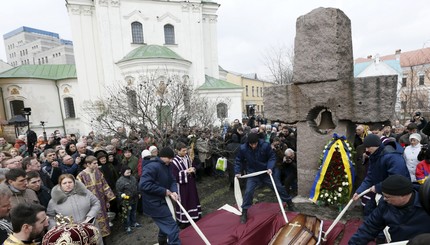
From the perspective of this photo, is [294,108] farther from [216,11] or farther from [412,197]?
[216,11]

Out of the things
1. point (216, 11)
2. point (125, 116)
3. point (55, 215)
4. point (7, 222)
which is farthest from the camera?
point (216, 11)

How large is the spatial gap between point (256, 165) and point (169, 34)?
23.1 m

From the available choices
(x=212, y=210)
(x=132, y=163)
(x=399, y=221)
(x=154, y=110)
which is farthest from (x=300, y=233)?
(x=154, y=110)

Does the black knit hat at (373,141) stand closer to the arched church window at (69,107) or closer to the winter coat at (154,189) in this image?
the winter coat at (154,189)

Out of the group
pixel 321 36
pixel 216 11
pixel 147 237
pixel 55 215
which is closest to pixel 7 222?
pixel 55 215

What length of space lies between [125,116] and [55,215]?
584cm

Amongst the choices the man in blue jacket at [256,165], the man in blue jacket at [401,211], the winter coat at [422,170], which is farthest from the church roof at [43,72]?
the man in blue jacket at [401,211]

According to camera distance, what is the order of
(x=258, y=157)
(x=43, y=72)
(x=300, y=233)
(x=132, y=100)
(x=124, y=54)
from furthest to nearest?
1. (x=43, y=72)
2. (x=124, y=54)
3. (x=132, y=100)
4. (x=258, y=157)
5. (x=300, y=233)

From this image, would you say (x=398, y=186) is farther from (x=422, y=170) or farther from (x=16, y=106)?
(x=16, y=106)

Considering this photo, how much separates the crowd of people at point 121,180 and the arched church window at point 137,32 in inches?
695

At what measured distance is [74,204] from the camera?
3750 mm

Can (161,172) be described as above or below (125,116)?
below

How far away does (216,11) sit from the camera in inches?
1097

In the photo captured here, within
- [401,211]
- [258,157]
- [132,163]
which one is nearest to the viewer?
[401,211]
